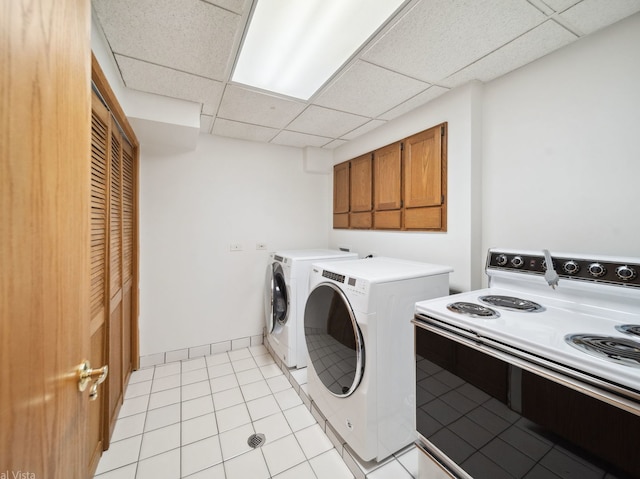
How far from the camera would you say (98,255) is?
150cm

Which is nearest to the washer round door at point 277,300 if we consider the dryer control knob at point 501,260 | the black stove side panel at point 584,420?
the dryer control knob at point 501,260

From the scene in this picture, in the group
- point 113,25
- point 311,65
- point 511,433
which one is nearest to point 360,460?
point 511,433

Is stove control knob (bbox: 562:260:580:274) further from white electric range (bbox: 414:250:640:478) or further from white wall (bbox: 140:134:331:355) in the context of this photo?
white wall (bbox: 140:134:331:355)

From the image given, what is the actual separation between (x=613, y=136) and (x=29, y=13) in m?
2.19

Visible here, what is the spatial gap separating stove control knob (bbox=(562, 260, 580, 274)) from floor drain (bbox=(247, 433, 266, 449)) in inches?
79.2

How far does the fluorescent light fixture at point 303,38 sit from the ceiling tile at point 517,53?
0.75 m

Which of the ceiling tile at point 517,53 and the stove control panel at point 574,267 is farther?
the ceiling tile at point 517,53

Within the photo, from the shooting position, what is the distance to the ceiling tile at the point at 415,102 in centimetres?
193

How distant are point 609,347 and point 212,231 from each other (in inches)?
116

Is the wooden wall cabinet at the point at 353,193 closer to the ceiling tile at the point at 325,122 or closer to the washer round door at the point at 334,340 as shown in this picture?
the ceiling tile at the point at 325,122

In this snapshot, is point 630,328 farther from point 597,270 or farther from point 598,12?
point 598,12

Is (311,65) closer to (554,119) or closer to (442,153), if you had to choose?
(442,153)

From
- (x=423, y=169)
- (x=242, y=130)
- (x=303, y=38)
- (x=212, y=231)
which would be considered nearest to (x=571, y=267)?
(x=423, y=169)

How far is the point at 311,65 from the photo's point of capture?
167 cm
